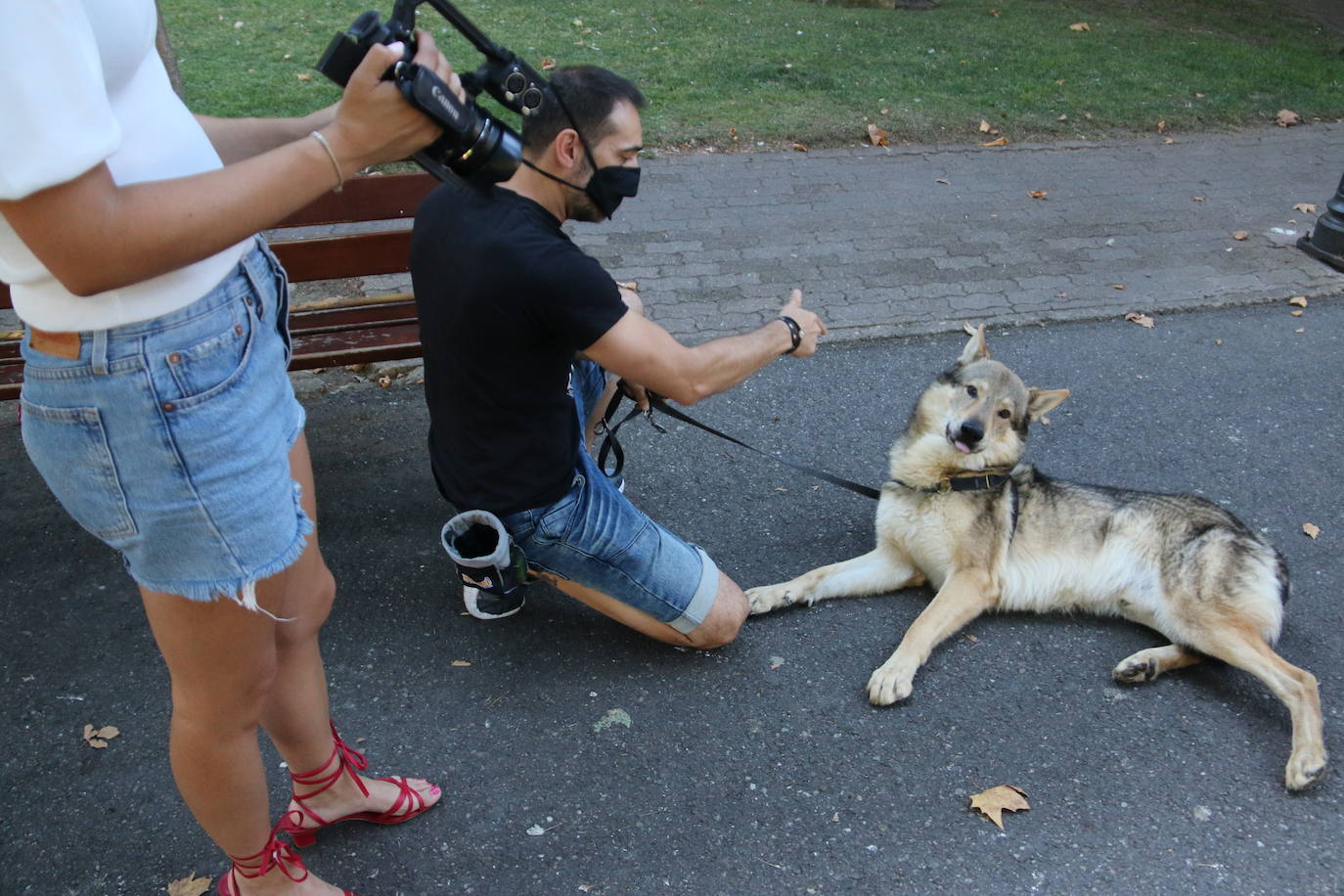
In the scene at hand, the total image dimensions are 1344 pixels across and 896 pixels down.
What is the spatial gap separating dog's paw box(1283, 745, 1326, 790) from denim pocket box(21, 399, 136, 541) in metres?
3.25

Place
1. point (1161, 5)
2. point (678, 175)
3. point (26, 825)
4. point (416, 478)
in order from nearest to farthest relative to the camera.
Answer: point (26, 825) < point (416, 478) < point (678, 175) < point (1161, 5)

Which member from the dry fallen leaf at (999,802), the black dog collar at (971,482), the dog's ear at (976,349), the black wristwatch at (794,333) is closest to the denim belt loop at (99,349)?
the black wristwatch at (794,333)

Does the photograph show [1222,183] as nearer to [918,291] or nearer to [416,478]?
[918,291]

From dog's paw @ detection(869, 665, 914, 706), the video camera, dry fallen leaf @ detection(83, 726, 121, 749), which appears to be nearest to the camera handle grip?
the video camera

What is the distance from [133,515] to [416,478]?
2.77 metres

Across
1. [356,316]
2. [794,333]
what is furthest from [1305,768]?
[356,316]

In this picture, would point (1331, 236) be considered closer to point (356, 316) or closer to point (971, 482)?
point (971, 482)

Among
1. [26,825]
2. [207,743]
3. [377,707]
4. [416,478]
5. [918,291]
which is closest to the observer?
[207,743]

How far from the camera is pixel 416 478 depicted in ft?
14.6

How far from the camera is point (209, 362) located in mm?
1672

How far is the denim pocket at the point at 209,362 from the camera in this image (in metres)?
1.63

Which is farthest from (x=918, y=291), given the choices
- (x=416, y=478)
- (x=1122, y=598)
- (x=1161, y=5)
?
(x=1161, y=5)

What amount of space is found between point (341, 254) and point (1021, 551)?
305cm

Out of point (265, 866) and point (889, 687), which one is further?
point (889, 687)
